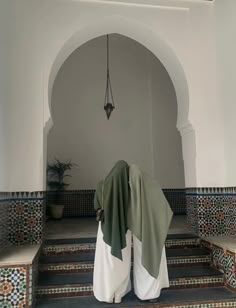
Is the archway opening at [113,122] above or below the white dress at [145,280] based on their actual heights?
above

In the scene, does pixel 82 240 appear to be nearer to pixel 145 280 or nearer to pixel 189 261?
pixel 145 280

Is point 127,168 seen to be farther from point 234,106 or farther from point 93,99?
point 93,99

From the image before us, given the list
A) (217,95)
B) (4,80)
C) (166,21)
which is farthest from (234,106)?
(4,80)

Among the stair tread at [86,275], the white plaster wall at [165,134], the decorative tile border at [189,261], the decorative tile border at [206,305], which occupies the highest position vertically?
the white plaster wall at [165,134]

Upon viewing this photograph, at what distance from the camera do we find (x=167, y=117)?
6023 mm

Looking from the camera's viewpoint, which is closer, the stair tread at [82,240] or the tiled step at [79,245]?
the tiled step at [79,245]

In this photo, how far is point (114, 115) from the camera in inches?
235

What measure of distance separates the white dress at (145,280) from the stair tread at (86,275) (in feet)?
1.24

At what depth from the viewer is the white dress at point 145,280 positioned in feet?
7.80

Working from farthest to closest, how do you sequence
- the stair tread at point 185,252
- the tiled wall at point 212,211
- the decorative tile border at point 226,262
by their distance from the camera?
the tiled wall at point 212,211 < the stair tread at point 185,252 < the decorative tile border at point 226,262

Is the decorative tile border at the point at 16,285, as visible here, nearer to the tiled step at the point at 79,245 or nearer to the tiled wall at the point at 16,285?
the tiled wall at the point at 16,285

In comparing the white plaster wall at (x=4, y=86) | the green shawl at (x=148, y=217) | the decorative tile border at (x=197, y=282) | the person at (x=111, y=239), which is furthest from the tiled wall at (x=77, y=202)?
the green shawl at (x=148, y=217)

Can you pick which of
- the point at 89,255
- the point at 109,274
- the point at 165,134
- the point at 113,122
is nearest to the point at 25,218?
the point at 89,255

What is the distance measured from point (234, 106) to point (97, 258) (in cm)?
220
